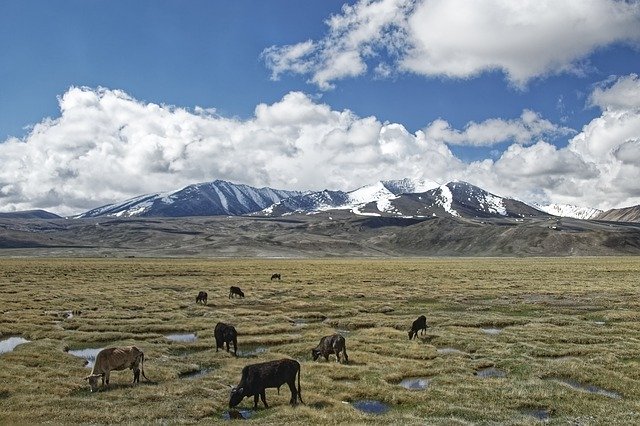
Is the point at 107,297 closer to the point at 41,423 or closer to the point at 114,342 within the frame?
the point at 114,342

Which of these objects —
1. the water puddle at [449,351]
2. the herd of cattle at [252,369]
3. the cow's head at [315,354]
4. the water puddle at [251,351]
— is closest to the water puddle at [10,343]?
the herd of cattle at [252,369]

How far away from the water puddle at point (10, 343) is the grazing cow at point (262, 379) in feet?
59.3

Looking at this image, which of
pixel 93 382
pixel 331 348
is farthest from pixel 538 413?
pixel 93 382

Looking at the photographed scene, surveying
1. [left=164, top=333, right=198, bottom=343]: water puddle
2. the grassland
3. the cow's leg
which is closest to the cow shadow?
the grassland

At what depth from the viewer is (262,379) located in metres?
18.5

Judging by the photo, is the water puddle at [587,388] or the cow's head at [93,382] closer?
the cow's head at [93,382]

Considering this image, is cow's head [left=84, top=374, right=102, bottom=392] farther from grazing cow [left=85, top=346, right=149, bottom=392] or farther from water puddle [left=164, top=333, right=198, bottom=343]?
water puddle [left=164, top=333, right=198, bottom=343]

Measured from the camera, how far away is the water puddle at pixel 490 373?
77.7 feet

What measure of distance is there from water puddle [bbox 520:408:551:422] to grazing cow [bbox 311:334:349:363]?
9.80 meters

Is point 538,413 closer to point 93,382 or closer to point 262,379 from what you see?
point 262,379

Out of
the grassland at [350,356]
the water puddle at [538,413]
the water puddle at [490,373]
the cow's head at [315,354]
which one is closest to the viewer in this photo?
the water puddle at [538,413]

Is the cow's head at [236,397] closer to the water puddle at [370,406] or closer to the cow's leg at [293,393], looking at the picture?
the cow's leg at [293,393]

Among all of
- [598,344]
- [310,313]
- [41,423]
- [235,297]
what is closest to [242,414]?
[41,423]

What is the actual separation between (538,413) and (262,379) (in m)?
10.3
